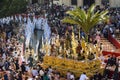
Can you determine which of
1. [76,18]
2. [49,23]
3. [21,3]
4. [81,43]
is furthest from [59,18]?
[81,43]

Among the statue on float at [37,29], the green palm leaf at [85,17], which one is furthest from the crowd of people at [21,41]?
the green palm leaf at [85,17]

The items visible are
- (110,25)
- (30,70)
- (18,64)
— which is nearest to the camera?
(30,70)

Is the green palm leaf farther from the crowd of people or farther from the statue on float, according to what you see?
the statue on float

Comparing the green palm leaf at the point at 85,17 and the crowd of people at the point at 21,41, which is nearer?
the crowd of people at the point at 21,41

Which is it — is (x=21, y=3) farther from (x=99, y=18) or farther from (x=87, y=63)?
(x=87, y=63)

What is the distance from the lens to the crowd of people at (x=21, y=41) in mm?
24906

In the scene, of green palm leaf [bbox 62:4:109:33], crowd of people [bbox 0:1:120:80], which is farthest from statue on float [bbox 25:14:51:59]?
green palm leaf [bbox 62:4:109:33]

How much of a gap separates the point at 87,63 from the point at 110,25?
13.4m

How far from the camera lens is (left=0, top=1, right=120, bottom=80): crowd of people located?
24906 mm

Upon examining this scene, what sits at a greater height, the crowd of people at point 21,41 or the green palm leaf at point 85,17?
the green palm leaf at point 85,17

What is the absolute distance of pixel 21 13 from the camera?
157 ft

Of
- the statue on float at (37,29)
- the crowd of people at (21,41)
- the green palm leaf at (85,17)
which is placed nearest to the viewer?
the crowd of people at (21,41)

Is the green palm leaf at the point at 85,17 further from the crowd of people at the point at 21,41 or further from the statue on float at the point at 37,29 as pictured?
the statue on float at the point at 37,29

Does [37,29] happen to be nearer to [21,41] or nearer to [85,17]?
[21,41]
